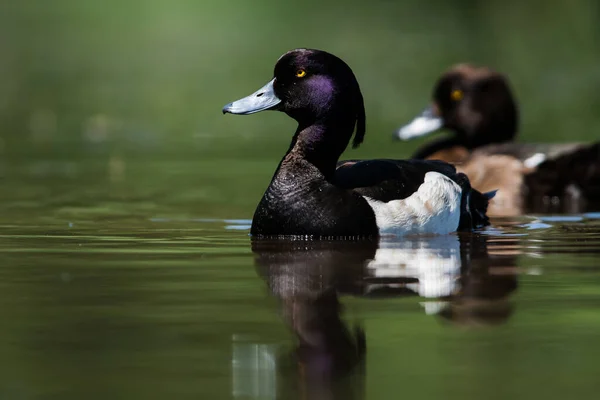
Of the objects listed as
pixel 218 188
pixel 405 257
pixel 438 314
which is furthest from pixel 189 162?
pixel 438 314

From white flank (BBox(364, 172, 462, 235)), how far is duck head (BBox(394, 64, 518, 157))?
14.4ft

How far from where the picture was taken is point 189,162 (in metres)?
14.4

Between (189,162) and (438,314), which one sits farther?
(189,162)

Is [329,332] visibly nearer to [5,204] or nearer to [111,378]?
[111,378]

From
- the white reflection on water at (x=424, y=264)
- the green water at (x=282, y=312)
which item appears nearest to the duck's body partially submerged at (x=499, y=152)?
the green water at (x=282, y=312)

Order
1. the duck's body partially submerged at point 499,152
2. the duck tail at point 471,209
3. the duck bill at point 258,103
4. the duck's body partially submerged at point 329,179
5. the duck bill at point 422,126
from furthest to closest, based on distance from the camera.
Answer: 1. the duck bill at point 422,126
2. the duck's body partially submerged at point 499,152
3. the duck tail at point 471,209
4. the duck bill at point 258,103
5. the duck's body partially submerged at point 329,179

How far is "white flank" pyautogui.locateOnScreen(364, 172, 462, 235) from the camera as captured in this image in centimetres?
824

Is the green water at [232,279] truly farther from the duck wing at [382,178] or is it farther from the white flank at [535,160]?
the white flank at [535,160]

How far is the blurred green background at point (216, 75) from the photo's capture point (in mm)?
13703

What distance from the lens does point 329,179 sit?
27.5 ft

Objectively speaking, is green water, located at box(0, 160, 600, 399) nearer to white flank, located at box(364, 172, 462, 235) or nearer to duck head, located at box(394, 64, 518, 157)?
white flank, located at box(364, 172, 462, 235)

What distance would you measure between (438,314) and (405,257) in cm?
180

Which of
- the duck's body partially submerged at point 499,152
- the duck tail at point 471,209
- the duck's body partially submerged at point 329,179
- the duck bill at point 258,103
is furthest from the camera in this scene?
the duck's body partially submerged at point 499,152

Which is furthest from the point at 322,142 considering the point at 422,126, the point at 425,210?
the point at 422,126
